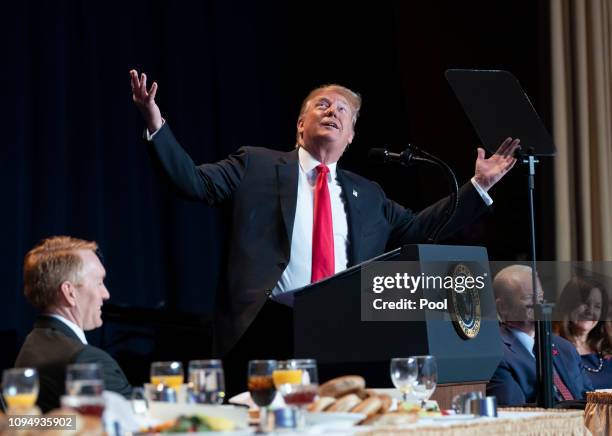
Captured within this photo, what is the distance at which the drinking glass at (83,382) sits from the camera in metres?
1.58

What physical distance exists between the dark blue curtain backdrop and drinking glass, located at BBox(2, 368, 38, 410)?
3.35 metres

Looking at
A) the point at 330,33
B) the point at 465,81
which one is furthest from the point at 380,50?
the point at 465,81

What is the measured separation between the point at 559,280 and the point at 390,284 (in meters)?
3.17

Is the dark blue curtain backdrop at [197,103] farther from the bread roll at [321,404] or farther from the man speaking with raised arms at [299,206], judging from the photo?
the bread roll at [321,404]

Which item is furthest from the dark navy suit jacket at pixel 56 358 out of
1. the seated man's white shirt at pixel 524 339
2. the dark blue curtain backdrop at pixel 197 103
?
the dark blue curtain backdrop at pixel 197 103

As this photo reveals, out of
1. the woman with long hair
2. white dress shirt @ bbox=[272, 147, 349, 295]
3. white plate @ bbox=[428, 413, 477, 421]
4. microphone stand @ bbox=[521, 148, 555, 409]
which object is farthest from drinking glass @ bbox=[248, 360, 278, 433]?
the woman with long hair

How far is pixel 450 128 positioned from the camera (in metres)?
6.05

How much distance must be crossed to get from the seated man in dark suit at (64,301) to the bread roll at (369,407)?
647mm

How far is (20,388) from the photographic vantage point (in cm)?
166

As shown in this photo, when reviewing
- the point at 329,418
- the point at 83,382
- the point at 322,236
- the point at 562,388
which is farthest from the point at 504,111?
the point at 83,382

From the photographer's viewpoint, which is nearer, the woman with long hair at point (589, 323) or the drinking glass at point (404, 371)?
the drinking glass at point (404, 371)

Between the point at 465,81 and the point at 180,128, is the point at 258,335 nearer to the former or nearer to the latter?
the point at 465,81

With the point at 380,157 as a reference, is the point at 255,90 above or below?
above

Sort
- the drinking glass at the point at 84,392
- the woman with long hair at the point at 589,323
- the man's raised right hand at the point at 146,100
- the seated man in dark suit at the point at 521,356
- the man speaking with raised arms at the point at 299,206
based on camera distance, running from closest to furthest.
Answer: the drinking glass at the point at 84,392, the man's raised right hand at the point at 146,100, the man speaking with raised arms at the point at 299,206, the seated man in dark suit at the point at 521,356, the woman with long hair at the point at 589,323
